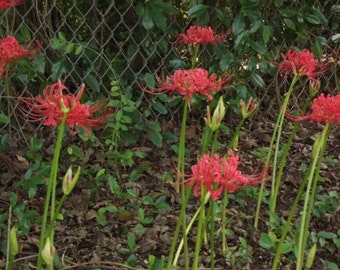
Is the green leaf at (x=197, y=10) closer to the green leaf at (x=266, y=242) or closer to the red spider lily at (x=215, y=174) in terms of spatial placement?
the green leaf at (x=266, y=242)

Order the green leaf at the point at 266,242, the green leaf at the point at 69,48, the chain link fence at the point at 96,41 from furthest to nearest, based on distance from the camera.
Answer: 1. the chain link fence at the point at 96,41
2. the green leaf at the point at 69,48
3. the green leaf at the point at 266,242

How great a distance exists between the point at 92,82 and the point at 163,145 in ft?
1.24

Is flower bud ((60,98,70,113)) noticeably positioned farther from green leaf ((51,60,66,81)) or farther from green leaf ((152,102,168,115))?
green leaf ((152,102,168,115))

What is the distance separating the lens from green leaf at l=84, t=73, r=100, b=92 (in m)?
2.52

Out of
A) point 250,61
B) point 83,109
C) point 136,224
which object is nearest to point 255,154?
point 250,61

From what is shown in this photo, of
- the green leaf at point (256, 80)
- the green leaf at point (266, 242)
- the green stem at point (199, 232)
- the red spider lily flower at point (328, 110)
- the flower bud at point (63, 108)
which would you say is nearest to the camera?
the flower bud at point (63, 108)

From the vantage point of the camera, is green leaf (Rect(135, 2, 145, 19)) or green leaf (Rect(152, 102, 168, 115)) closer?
green leaf (Rect(135, 2, 145, 19))

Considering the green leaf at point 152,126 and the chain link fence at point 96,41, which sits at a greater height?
the chain link fence at point 96,41

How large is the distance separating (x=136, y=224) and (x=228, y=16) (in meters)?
0.90

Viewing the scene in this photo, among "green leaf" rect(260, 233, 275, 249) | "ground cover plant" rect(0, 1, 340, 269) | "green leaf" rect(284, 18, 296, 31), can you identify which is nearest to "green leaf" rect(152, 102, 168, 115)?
"ground cover plant" rect(0, 1, 340, 269)

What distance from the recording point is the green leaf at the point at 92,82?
252 cm

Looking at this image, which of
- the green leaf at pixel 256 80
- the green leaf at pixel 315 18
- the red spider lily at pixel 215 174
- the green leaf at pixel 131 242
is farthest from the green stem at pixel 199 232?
the green leaf at pixel 315 18

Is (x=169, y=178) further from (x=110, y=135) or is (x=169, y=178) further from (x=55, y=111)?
(x=55, y=111)

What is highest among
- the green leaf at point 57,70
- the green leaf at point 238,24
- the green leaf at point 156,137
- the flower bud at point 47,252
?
the flower bud at point 47,252
